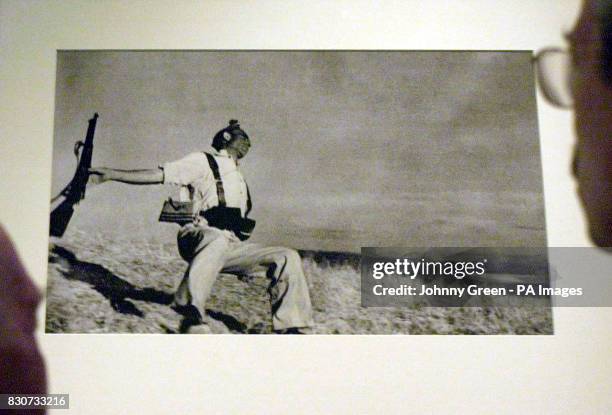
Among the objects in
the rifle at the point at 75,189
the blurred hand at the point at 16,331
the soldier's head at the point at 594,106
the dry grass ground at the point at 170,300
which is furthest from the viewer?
the rifle at the point at 75,189

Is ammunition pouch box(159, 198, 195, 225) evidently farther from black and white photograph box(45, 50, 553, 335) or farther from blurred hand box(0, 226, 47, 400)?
blurred hand box(0, 226, 47, 400)

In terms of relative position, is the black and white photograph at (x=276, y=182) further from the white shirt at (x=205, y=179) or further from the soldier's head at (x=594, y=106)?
the soldier's head at (x=594, y=106)

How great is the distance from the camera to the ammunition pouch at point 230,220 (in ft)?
10.6

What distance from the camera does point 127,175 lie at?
10.8 feet

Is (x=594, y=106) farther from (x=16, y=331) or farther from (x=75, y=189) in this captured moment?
(x=75, y=189)

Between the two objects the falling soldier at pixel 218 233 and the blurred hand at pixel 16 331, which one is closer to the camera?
the blurred hand at pixel 16 331

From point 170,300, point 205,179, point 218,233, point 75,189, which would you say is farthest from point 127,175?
point 170,300

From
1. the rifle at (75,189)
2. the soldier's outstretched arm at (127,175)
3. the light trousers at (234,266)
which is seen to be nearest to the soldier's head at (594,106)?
the light trousers at (234,266)

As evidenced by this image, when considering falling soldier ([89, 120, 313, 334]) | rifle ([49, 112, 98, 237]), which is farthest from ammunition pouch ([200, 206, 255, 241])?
rifle ([49, 112, 98, 237])

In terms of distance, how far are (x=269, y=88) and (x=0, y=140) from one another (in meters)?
1.52

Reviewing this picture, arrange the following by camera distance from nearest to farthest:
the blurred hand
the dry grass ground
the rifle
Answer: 1. the blurred hand
2. the dry grass ground
3. the rifle

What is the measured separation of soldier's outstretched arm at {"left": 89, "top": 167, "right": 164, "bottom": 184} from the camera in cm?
328

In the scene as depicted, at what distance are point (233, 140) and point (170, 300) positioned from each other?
36.9 inches

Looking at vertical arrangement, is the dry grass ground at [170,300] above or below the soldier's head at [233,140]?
below
